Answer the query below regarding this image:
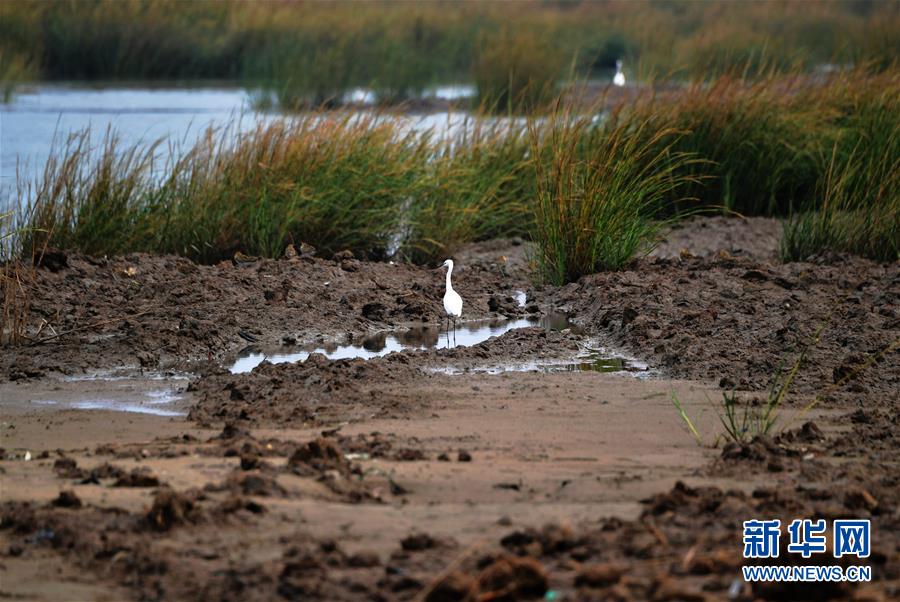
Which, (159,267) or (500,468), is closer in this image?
(500,468)

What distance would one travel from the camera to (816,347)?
303 inches

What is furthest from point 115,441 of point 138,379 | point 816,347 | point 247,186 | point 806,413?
point 247,186

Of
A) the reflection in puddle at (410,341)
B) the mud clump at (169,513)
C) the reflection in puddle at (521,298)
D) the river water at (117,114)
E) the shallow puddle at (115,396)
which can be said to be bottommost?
the river water at (117,114)

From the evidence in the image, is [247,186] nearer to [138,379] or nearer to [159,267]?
[159,267]

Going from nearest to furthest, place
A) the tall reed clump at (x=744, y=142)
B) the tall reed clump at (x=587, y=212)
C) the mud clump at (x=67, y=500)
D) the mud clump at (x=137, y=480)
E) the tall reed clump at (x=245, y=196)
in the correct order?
the mud clump at (x=67, y=500)
the mud clump at (x=137, y=480)
the tall reed clump at (x=587, y=212)
the tall reed clump at (x=245, y=196)
the tall reed clump at (x=744, y=142)

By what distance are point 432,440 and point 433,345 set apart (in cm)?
281

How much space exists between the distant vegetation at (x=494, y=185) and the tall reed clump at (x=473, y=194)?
22mm

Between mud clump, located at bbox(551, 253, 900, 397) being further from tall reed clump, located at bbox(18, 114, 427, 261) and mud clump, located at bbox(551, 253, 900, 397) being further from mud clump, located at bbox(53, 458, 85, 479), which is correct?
mud clump, located at bbox(53, 458, 85, 479)

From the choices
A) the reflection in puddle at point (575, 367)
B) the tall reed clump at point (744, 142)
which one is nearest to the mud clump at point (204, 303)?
the reflection in puddle at point (575, 367)

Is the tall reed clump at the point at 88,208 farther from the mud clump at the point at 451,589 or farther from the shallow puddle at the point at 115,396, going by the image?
the mud clump at the point at 451,589

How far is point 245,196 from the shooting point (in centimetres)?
1102

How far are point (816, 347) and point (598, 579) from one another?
434cm

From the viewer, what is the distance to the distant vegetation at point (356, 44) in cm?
2462

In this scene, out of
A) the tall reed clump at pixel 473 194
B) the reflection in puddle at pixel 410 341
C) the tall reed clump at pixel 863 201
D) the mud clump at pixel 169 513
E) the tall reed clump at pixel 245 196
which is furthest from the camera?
the tall reed clump at pixel 473 194
